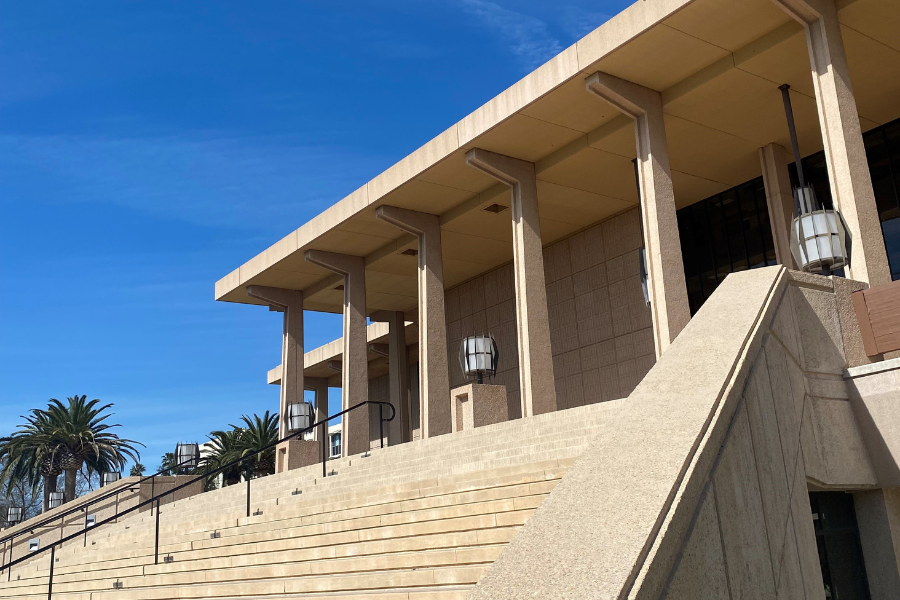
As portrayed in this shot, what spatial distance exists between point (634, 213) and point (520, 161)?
374 centimetres

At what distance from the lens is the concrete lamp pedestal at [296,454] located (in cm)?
2091

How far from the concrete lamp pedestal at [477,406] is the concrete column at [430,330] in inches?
155

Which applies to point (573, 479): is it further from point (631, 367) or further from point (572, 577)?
point (631, 367)

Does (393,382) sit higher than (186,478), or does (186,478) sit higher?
(393,382)

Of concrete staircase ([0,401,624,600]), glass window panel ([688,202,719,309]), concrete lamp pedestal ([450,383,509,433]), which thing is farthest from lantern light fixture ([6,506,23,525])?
glass window panel ([688,202,719,309])

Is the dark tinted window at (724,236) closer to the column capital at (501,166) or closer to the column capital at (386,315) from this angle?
the column capital at (501,166)

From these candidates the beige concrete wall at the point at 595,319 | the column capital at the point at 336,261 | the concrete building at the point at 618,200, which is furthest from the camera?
the column capital at the point at 336,261

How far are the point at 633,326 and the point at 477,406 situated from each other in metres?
6.16

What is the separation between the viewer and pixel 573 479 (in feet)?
14.2

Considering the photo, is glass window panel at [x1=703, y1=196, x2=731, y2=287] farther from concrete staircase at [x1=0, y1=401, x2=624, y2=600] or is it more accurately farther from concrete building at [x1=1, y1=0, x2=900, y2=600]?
concrete staircase at [x1=0, y1=401, x2=624, y2=600]

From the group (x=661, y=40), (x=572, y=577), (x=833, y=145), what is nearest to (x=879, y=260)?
(x=833, y=145)

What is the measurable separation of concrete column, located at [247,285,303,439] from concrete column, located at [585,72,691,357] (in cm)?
1197

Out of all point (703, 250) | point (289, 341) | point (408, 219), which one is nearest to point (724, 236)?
point (703, 250)

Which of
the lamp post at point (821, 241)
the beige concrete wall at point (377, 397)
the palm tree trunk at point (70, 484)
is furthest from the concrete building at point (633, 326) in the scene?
the palm tree trunk at point (70, 484)
